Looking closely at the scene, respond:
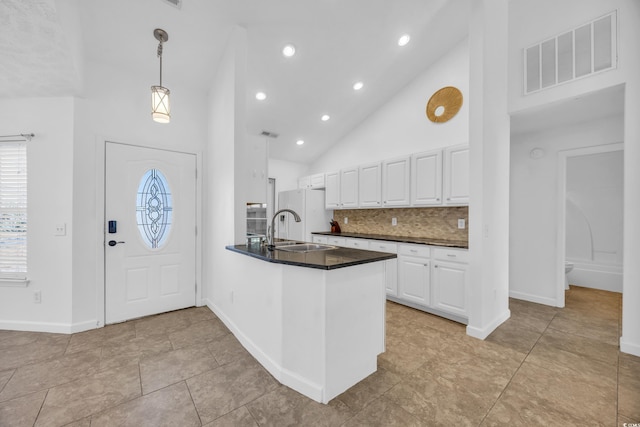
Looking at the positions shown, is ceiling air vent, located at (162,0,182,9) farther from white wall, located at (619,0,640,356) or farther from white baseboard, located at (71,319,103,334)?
white wall, located at (619,0,640,356)

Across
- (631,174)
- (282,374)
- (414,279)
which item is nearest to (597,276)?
(631,174)

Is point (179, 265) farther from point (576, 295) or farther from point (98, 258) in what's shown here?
point (576, 295)

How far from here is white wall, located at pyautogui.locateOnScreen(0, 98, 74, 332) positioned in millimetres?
2729

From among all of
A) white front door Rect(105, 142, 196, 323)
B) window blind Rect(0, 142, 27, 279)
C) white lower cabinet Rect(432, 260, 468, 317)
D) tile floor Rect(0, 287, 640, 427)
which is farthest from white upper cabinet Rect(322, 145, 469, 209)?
window blind Rect(0, 142, 27, 279)

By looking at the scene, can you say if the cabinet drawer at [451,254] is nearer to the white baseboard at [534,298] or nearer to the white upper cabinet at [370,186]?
the white upper cabinet at [370,186]

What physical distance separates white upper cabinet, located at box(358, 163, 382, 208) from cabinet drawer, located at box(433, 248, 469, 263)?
1.31m

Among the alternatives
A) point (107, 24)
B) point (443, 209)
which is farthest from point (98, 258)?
point (443, 209)

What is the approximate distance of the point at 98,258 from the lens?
2.87 meters

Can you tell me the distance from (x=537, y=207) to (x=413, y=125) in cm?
217

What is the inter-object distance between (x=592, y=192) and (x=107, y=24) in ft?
25.8

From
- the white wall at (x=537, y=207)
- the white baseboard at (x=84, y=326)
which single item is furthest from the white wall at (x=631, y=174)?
the white baseboard at (x=84, y=326)

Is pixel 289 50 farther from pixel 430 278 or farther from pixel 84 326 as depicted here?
pixel 84 326

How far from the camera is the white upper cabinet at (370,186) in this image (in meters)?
4.24

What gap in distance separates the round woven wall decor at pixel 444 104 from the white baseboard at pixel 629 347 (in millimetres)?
3045
